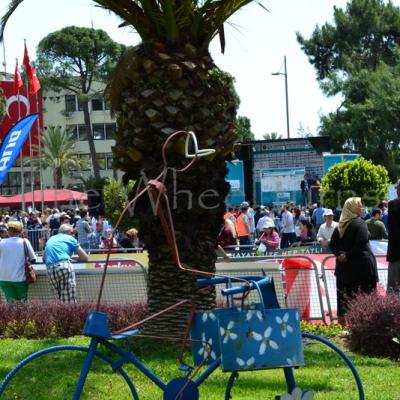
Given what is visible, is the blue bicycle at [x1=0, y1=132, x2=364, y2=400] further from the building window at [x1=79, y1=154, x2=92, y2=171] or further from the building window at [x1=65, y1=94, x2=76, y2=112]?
the building window at [x1=79, y1=154, x2=92, y2=171]

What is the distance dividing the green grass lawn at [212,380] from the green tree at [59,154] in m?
74.7

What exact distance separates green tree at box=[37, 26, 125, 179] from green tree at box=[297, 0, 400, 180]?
1452cm

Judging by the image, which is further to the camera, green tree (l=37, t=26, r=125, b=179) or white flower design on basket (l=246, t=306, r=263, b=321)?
green tree (l=37, t=26, r=125, b=179)

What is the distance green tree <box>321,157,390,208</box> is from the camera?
95.2ft

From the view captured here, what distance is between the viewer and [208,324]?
514 centimetres

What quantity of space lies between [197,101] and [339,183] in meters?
21.1

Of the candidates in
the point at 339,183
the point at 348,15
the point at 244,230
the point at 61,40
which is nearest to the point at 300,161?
the point at 339,183

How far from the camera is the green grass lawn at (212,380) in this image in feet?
22.4

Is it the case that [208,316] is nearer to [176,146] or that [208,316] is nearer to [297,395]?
[297,395]

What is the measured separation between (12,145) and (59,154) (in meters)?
66.9

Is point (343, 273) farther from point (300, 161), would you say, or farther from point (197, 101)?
point (300, 161)

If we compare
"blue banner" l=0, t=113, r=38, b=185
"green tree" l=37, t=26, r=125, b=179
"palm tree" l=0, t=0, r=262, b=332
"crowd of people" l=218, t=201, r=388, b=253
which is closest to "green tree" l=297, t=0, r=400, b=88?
"green tree" l=37, t=26, r=125, b=179

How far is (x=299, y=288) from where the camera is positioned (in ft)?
39.1

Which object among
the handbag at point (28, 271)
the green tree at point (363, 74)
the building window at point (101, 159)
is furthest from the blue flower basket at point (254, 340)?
the building window at point (101, 159)
